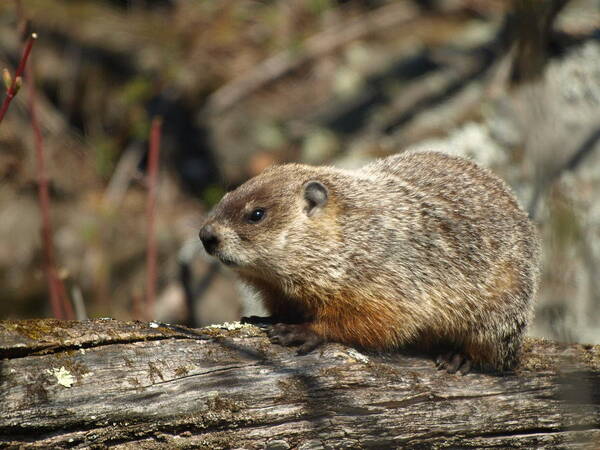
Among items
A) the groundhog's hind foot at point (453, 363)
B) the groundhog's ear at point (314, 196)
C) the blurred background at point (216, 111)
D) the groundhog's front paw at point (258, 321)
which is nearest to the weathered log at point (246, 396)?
the groundhog's hind foot at point (453, 363)

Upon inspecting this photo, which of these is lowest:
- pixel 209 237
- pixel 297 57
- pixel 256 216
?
pixel 209 237

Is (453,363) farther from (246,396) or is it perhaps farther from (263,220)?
(263,220)

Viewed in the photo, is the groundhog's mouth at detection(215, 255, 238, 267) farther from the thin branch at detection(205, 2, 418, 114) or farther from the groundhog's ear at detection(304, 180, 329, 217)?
the thin branch at detection(205, 2, 418, 114)

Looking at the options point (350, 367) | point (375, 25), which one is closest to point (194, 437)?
point (350, 367)

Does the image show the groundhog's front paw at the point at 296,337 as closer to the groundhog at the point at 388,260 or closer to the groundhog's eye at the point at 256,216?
the groundhog at the point at 388,260

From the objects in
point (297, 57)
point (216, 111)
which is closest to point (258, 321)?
point (216, 111)

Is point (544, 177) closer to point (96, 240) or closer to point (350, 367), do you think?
point (350, 367)
